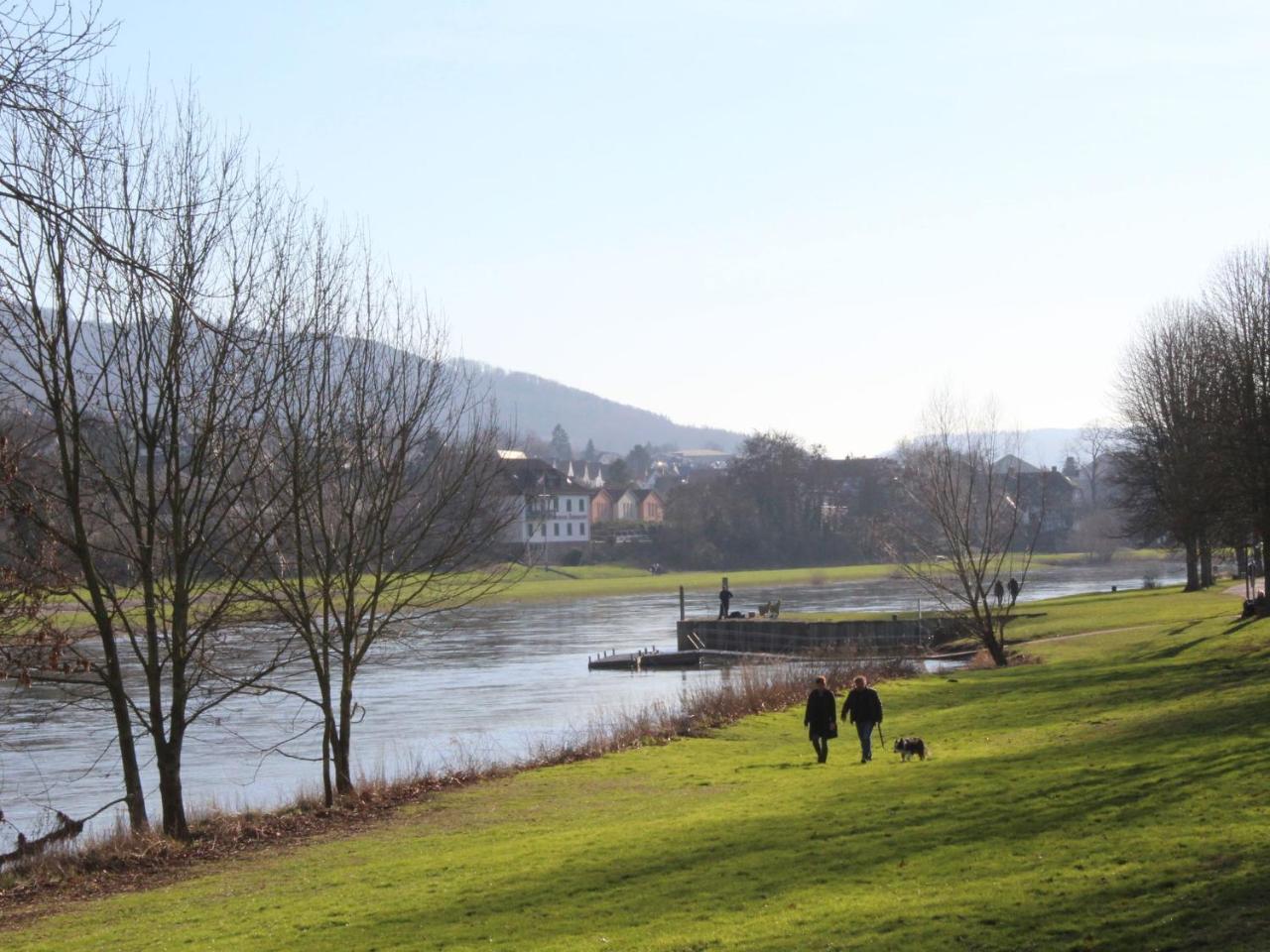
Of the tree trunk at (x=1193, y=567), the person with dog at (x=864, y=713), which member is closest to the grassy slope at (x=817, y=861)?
the person with dog at (x=864, y=713)

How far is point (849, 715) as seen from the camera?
2381 cm

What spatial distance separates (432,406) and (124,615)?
762cm

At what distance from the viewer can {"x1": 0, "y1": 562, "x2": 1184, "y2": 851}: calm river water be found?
91.5 ft

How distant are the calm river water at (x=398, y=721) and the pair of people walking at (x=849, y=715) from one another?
6.93 metres

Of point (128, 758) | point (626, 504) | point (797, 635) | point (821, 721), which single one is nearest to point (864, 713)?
point (821, 721)

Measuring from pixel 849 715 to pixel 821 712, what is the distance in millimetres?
872

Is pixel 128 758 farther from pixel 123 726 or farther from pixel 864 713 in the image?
pixel 864 713

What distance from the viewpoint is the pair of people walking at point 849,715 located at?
2255cm

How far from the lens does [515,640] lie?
205 ft

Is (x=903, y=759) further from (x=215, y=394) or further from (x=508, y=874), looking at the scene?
(x=215, y=394)

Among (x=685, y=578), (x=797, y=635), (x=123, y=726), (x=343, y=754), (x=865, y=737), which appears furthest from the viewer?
(x=685, y=578)

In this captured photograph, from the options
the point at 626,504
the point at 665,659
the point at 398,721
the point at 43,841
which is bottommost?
the point at 665,659

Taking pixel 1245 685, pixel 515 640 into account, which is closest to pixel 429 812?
pixel 1245 685

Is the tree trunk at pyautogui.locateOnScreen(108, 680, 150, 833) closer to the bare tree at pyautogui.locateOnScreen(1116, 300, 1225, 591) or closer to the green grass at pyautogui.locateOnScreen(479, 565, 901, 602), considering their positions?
the bare tree at pyautogui.locateOnScreen(1116, 300, 1225, 591)
